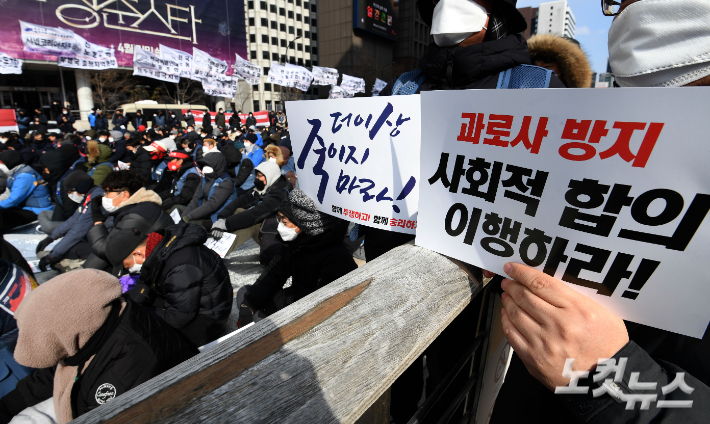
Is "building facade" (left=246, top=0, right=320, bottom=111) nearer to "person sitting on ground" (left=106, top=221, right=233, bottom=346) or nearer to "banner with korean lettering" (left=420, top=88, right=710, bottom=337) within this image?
"person sitting on ground" (left=106, top=221, right=233, bottom=346)

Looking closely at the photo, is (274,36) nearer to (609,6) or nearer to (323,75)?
(323,75)

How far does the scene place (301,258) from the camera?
268 cm

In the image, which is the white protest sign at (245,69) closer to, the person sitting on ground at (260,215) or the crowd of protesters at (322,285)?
the person sitting on ground at (260,215)

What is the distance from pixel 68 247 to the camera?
15.3 ft

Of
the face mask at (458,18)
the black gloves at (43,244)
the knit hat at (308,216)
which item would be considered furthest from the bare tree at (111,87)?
the face mask at (458,18)

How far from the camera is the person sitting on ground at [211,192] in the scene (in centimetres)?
541

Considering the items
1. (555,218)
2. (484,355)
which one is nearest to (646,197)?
(555,218)

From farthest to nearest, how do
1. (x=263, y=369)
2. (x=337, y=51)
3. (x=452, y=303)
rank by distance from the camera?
(x=337, y=51)
(x=452, y=303)
(x=263, y=369)

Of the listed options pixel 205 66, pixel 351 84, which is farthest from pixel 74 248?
pixel 351 84

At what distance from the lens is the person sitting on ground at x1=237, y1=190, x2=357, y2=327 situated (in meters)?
2.40

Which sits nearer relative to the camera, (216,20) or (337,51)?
(216,20)

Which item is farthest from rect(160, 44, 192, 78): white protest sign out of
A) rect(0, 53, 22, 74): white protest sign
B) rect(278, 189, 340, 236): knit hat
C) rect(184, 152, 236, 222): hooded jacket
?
rect(278, 189, 340, 236): knit hat

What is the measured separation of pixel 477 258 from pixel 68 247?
18.6 feet

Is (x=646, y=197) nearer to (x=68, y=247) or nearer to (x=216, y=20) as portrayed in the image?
(x=68, y=247)
